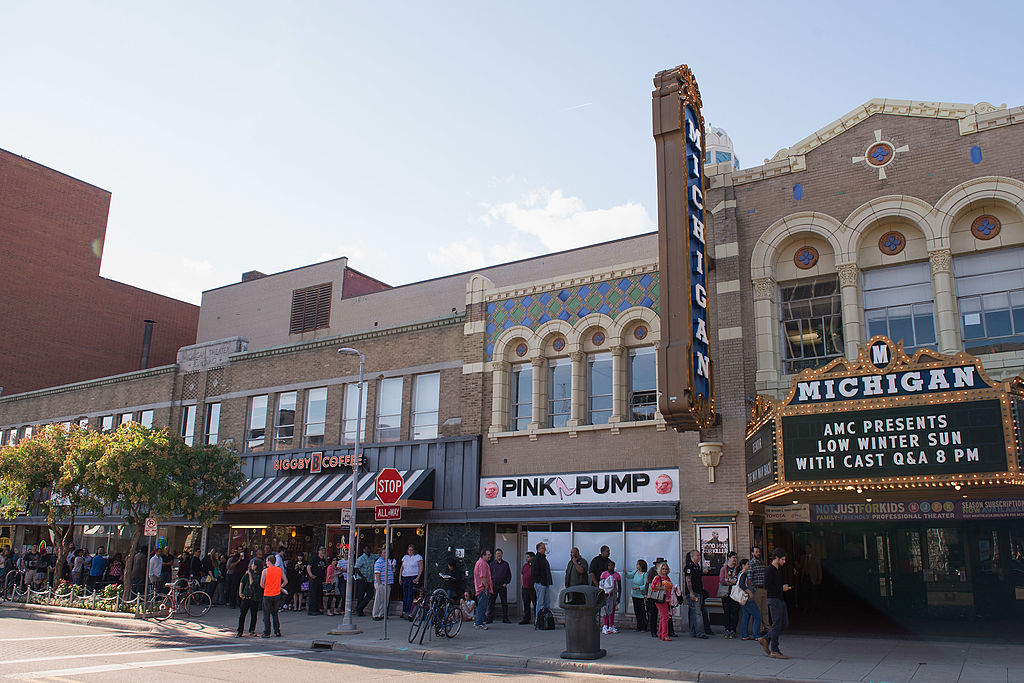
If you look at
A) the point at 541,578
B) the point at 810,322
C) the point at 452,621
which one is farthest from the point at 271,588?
the point at 810,322

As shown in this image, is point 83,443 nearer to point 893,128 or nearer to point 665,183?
point 665,183

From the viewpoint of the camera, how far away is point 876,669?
13.2 metres

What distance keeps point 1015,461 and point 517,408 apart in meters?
13.3

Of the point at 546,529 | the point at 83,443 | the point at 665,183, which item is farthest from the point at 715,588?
the point at 83,443

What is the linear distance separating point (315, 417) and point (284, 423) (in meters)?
1.52

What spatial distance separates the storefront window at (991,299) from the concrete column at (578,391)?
30.9 feet

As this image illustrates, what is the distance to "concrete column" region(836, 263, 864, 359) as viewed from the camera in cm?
1853

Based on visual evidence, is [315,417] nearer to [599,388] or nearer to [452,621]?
[599,388]

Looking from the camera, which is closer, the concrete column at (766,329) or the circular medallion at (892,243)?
the circular medallion at (892,243)

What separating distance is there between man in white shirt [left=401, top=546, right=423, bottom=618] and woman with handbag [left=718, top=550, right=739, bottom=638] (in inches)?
330

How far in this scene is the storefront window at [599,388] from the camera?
2262 centimetres

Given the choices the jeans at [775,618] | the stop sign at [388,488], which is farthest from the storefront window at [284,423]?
the jeans at [775,618]

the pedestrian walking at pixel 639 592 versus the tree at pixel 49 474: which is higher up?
the tree at pixel 49 474

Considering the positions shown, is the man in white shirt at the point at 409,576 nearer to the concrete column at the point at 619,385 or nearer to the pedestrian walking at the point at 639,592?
the pedestrian walking at the point at 639,592
